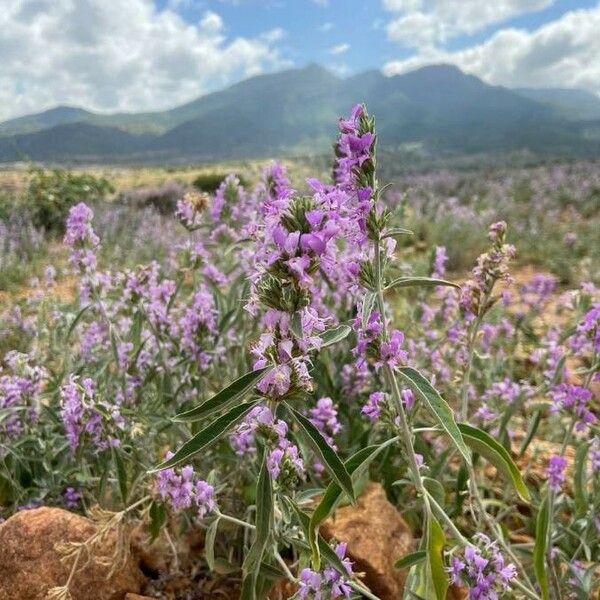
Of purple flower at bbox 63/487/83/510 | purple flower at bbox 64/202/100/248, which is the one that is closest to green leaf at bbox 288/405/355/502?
purple flower at bbox 63/487/83/510

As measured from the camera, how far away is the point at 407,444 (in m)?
1.50

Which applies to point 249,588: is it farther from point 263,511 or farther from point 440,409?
point 440,409

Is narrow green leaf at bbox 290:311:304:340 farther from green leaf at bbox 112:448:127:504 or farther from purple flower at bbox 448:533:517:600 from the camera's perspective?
green leaf at bbox 112:448:127:504

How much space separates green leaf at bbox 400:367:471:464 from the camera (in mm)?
1251

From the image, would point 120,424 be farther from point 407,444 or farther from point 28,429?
point 407,444

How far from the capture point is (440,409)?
1271 mm

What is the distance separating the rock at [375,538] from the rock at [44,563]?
0.81m

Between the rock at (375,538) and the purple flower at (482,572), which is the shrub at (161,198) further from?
the purple flower at (482,572)

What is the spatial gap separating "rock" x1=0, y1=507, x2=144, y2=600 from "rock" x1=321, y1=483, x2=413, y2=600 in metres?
0.81

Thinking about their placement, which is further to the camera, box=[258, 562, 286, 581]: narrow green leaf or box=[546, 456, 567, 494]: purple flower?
box=[546, 456, 567, 494]: purple flower

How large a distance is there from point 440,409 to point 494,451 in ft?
0.85

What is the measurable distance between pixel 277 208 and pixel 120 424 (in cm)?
124

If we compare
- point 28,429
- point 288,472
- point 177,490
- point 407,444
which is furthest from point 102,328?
point 407,444

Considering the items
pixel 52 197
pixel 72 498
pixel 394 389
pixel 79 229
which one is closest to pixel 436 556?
pixel 394 389
